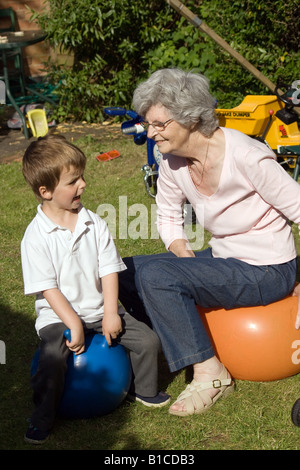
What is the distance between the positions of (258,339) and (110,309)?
2.30ft

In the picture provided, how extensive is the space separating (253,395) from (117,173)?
358cm

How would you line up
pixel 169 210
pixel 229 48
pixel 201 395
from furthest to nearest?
pixel 229 48 → pixel 169 210 → pixel 201 395

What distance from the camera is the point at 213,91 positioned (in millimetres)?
6809

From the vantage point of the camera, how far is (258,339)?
9.68 ft

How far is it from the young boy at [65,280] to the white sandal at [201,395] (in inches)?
4.9

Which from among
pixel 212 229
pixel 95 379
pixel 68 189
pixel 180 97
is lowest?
pixel 95 379

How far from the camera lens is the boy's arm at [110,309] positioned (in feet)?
9.20

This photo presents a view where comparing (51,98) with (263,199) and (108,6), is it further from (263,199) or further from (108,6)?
(263,199)

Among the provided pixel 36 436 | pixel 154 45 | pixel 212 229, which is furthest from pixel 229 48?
pixel 36 436

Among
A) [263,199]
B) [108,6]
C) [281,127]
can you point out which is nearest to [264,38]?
[281,127]

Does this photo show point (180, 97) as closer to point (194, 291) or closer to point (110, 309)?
point (194, 291)

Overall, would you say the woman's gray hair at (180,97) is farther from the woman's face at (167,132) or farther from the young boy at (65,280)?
the young boy at (65,280)

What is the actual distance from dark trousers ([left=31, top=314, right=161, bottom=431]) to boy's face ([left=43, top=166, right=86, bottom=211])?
1.76 ft

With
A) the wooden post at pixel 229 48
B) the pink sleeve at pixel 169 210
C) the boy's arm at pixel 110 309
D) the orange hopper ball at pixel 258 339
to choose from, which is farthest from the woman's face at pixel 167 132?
the wooden post at pixel 229 48
